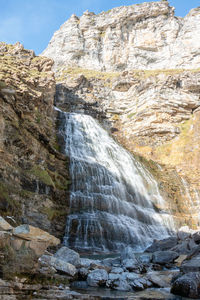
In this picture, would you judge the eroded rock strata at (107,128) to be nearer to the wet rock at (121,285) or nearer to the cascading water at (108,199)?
the wet rock at (121,285)

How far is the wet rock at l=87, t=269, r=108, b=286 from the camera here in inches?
264

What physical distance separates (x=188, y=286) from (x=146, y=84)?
1550 inches

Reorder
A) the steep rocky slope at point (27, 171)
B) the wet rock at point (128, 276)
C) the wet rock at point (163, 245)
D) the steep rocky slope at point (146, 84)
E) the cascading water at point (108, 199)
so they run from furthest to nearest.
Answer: the steep rocky slope at point (146, 84) < the cascading water at point (108, 199) < the wet rock at point (163, 245) < the steep rocky slope at point (27, 171) < the wet rock at point (128, 276)

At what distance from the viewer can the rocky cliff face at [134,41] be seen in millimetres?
65125

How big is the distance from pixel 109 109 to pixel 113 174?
24077 mm

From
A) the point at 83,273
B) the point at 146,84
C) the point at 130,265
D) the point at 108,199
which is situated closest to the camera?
the point at 83,273

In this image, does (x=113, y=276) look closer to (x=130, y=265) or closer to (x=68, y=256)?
(x=130, y=265)

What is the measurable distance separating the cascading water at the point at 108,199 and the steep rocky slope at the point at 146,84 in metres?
3.26

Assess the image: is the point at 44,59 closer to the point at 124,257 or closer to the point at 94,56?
the point at 124,257

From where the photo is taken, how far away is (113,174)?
21266 mm

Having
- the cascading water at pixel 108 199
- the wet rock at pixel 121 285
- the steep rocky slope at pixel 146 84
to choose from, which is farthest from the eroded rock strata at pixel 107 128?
the cascading water at pixel 108 199

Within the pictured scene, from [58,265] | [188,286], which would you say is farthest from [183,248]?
[58,265]

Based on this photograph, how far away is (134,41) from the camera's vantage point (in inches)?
2655

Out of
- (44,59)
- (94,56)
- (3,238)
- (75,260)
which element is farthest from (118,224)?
(94,56)
